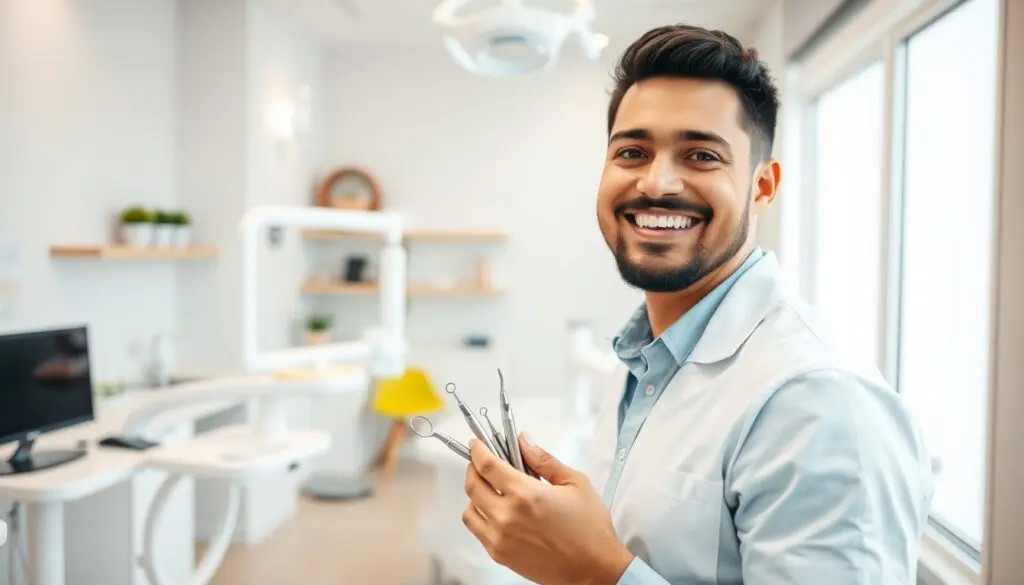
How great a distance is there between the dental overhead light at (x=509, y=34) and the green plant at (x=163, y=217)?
1871 mm

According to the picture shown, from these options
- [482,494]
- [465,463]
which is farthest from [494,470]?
[465,463]

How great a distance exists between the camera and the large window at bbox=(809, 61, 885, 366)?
9.89 feet

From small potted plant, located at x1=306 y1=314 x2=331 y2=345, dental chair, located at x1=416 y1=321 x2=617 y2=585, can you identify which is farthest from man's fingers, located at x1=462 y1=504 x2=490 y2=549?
small potted plant, located at x1=306 y1=314 x2=331 y2=345

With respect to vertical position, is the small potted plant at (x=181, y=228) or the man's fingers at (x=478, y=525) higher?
the small potted plant at (x=181, y=228)

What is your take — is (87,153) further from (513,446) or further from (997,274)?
→ (997,274)

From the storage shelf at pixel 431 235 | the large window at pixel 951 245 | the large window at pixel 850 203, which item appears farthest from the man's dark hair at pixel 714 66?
the storage shelf at pixel 431 235

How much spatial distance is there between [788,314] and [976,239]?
4.67ft

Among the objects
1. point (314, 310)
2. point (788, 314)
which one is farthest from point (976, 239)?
point (314, 310)

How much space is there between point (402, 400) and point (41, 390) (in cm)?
251

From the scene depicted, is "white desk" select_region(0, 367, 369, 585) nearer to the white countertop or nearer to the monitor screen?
the white countertop

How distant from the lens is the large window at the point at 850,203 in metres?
3.01

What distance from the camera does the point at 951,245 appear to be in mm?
2172

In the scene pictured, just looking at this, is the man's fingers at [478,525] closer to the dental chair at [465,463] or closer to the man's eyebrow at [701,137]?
the man's eyebrow at [701,137]

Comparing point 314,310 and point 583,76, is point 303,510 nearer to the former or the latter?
point 314,310
